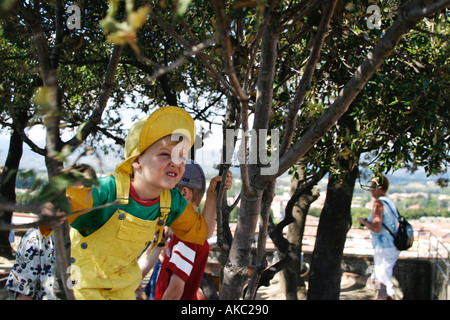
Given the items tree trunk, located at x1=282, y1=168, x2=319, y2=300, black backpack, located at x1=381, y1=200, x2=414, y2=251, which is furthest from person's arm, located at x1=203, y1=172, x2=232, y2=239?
tree trunk, located at x1=282, y1=168, x2=319, y2=300

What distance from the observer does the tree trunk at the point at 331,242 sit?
6531 mm

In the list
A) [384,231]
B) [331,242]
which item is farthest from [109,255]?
[331,242]

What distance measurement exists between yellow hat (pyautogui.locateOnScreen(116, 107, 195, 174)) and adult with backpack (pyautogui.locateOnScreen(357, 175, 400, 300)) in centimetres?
369

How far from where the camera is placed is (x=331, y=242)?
6.66 m

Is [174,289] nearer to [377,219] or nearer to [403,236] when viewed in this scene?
[377,219]

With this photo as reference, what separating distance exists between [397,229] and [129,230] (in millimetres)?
4241

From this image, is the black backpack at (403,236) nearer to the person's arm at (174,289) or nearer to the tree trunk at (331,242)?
the tree trunk at (331,242)

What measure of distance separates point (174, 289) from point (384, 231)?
3.56 m

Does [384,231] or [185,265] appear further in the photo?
[384,231]

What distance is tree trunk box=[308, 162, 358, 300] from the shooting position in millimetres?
6531

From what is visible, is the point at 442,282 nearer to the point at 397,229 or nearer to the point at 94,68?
the point at 397,229

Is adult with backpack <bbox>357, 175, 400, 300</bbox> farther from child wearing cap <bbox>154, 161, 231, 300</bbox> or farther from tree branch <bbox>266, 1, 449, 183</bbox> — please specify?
tree branch <bbox>266, 1, 449, 183</bbox>

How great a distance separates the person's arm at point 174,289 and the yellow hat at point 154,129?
85 cm
